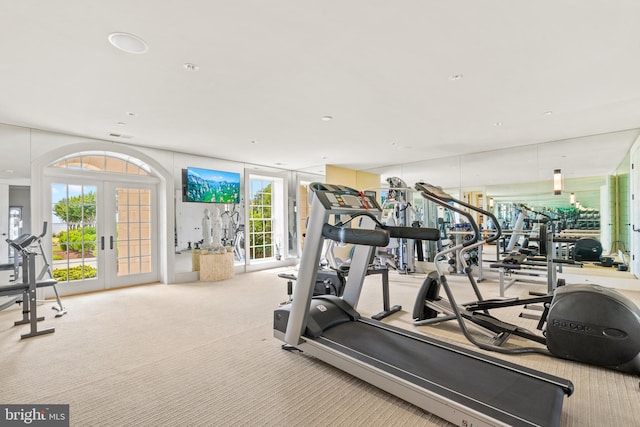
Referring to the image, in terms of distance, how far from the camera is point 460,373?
2.07 m

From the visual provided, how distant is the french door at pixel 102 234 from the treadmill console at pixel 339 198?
4.75 meters

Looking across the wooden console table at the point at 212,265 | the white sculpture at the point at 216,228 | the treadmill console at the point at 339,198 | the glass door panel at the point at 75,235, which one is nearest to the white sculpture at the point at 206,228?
the white sculpture at the point at 216,228

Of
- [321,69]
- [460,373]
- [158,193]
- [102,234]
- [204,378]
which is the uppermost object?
[321,69]

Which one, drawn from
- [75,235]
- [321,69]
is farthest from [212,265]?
[321,69]

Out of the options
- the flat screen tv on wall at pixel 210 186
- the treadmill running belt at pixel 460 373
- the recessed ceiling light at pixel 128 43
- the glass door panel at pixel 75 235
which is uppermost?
the recessed ceiling light at pixel 128 43

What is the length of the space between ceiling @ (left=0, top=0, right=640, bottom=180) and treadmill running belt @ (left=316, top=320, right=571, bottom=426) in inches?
94.6

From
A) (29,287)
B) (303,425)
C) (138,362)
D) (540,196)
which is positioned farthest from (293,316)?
(540,196)

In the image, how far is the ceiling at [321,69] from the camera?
2178 mm

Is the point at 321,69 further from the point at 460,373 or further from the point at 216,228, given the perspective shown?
the point at 216,228

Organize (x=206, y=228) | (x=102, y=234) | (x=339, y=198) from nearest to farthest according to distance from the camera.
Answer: (x=339, y=198), (x=102, y=234), (x=206, y=228)

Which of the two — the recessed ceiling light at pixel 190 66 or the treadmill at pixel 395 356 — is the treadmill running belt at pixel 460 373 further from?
the recessed ceiling light at pixel 190 66

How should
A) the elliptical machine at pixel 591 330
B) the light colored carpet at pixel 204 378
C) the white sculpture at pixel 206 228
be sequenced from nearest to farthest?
the light colored carpet at pixel 204 378 < the elliptical machine at pixel 591 330 < the white sculpture at pixel 206 228

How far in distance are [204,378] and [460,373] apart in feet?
6.13

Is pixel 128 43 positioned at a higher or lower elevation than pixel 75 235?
higher
